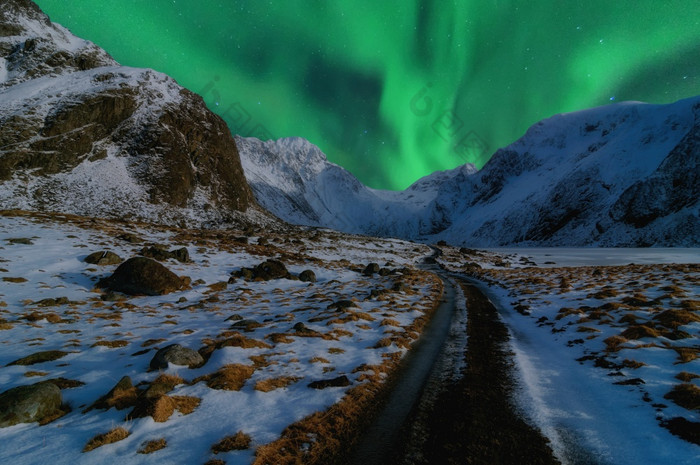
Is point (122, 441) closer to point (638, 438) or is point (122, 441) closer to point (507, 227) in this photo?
point (638, 438)

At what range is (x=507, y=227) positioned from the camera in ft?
521

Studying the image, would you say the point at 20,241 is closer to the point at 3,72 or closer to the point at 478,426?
the point at 478,426

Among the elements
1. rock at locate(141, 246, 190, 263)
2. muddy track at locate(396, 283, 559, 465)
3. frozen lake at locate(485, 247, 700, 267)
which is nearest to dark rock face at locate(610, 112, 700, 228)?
frozen lake at locate(485, 247, 700, 267)

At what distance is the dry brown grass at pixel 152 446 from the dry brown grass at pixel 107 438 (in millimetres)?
451

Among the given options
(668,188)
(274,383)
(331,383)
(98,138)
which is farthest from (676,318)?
(668,188)

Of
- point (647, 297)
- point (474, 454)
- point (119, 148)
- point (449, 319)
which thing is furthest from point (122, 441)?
point (119, 148)

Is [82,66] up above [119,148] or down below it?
above

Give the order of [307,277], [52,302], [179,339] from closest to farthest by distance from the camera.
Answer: [179,339], [52,302], [307,277]

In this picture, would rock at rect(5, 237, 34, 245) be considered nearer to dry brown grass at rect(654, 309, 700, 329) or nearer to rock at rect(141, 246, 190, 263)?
rock at rect(141, 246, 190, 263)

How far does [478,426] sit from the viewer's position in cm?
533

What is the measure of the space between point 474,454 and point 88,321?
13711 millimetres

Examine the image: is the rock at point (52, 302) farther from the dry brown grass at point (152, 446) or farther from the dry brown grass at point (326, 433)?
the dry brown grass at point (326, 433)

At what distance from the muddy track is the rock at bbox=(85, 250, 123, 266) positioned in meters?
20.3

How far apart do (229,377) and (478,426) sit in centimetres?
522
